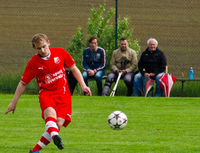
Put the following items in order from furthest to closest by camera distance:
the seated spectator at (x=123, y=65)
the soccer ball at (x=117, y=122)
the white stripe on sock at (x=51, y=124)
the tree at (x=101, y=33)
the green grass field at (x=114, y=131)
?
the tree at (x=101, y=33)
the seated spectator at (x=123, y=65)
the soccer ball at (x=117, y=122)
the green grass field at (x=114, y=131)
the white stripe on sock at (x=51, y=124)

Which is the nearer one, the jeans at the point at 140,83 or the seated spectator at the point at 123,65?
the jeans at the point at 140,83

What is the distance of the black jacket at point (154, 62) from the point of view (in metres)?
9.62

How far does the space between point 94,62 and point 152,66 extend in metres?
1.43

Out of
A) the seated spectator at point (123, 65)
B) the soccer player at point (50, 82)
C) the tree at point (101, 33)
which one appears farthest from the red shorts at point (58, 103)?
the tree at point (101, 33)

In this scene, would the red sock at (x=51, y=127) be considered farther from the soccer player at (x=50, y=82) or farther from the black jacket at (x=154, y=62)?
the black jacket at (x=154, y=62)

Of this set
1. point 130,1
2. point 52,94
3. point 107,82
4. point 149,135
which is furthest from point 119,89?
point 52,94

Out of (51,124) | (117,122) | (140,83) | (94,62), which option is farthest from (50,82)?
(94,62)

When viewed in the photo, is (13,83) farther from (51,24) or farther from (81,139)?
(81,139)

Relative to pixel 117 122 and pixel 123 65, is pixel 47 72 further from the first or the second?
pixel 123 65

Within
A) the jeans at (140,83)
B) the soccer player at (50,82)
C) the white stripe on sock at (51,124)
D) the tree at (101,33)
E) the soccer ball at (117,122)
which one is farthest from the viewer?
the tree at (101,33)

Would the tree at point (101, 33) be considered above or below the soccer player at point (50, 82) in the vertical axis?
below

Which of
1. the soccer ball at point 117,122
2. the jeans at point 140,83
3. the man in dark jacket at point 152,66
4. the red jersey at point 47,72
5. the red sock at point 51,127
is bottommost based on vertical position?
the jeans at point 140,83

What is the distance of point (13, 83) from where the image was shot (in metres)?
11.3

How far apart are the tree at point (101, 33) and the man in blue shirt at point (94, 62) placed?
1317mm
